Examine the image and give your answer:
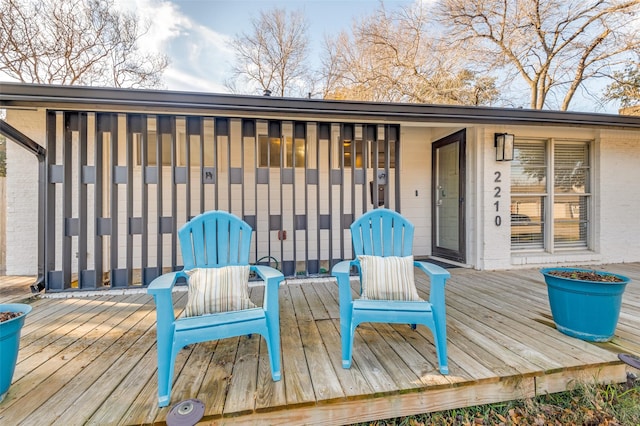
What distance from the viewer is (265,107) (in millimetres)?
3117

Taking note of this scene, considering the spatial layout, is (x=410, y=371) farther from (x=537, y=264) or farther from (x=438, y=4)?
(x=438, y=4)

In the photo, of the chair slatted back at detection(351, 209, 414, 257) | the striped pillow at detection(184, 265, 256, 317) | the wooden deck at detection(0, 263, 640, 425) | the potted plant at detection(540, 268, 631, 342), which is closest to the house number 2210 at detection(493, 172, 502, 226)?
the wooden deck at detection(0, 263, 640, 425)

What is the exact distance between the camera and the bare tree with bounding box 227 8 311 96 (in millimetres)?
8531

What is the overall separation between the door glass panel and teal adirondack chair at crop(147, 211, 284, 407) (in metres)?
3.75

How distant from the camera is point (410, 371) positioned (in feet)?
5.44

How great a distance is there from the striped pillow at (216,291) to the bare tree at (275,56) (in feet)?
26.4

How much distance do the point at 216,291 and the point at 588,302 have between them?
2.65m

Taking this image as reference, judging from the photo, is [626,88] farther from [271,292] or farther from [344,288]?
[271,292]

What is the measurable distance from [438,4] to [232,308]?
9.42 m

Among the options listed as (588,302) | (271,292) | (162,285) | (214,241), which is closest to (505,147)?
(588,302)

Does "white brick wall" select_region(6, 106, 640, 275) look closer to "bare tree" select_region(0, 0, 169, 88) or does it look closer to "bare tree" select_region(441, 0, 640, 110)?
"bare tree" select_region(0, 0, 169, 88)

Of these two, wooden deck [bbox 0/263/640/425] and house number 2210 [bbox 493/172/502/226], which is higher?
house number 2210 [bbox 493/172/502/226]

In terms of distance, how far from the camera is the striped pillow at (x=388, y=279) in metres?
1.92

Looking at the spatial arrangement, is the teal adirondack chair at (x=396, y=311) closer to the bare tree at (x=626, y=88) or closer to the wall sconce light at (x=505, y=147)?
the wall sconce light at (x=505, y=147)
